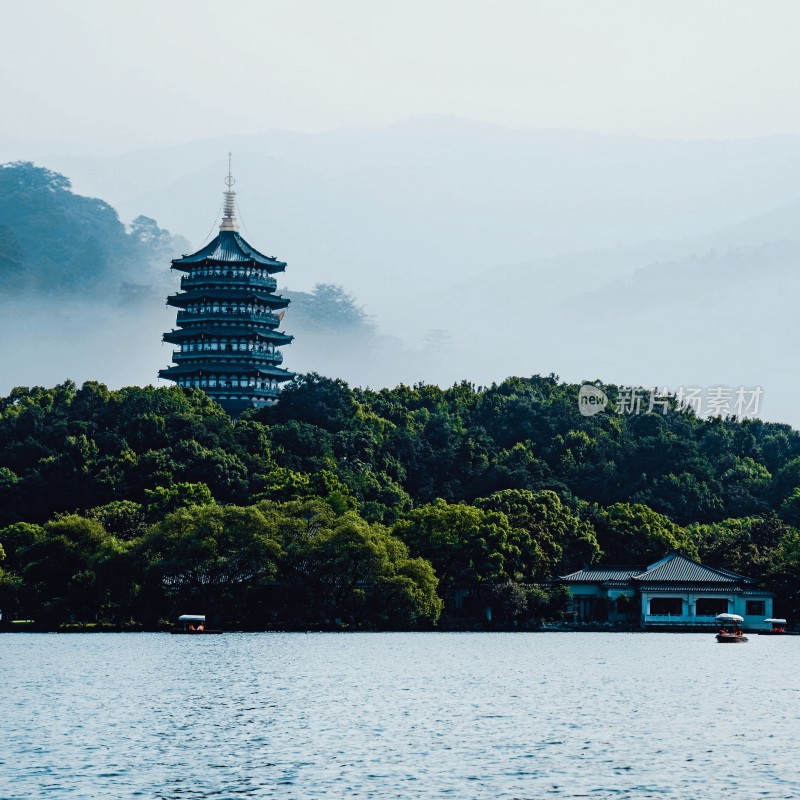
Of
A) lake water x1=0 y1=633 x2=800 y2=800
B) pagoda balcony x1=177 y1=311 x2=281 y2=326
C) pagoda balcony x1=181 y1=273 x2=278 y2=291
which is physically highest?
pagoda balcony x1=181 y1=273 x2=278 y2=291

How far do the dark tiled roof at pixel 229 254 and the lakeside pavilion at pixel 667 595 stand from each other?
134 ft

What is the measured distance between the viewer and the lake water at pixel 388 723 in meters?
28.2

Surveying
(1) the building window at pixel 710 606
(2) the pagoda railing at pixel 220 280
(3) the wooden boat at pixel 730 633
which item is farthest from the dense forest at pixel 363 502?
(2) the pagoda railing at pixel 220 280

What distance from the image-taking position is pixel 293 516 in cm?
7575

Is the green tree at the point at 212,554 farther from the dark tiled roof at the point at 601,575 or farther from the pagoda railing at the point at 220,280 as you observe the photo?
the pagoda railing at the point at 220,280

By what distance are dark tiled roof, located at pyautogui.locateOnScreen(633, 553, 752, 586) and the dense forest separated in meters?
2.07

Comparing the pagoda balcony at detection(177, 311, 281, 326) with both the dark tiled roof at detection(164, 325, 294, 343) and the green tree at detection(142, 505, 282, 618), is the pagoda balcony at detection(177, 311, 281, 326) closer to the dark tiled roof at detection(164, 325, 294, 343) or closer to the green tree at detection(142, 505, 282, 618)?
A: the dark tiled roof at detection(164, 325, 294, 343)

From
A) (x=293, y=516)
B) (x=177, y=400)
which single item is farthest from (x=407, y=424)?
(x=293, y=516)

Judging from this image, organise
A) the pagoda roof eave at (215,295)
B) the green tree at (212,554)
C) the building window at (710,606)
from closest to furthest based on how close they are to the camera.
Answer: the green tree at (212,554) < the building window at (710,606) < the pagoda roof eave at (215,295)

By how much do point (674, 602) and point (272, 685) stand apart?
45.3 metres

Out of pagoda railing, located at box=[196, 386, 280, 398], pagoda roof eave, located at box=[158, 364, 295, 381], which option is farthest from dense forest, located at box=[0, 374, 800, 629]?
pagoda roof eave, located at box=[158, 364, 295, 381]

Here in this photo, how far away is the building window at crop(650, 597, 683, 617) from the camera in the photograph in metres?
86.4

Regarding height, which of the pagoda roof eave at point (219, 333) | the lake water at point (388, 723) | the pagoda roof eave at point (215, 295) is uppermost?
the pagoda roof eave at point (215, 295)

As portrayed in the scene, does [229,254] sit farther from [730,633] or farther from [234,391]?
[730,633]
